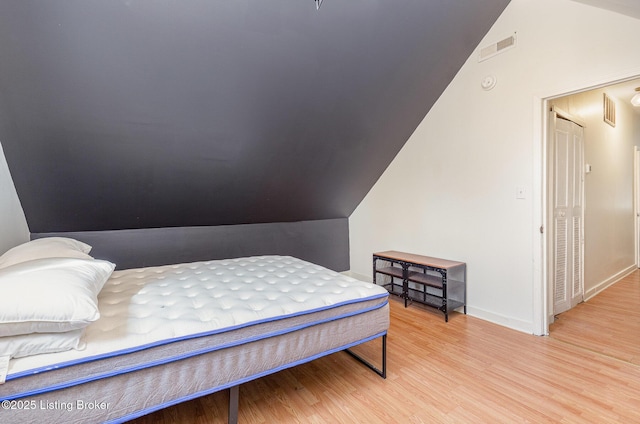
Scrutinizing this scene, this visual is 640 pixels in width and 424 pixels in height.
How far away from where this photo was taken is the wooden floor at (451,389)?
5.23 feet

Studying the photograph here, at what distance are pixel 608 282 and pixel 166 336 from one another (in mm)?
5101

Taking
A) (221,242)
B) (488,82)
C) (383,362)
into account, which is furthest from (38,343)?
(488,82)

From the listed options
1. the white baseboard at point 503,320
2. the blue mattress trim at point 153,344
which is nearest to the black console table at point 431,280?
the white baseboard at point 503,320

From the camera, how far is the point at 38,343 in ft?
3.48

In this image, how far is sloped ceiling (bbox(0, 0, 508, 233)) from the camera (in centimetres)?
175

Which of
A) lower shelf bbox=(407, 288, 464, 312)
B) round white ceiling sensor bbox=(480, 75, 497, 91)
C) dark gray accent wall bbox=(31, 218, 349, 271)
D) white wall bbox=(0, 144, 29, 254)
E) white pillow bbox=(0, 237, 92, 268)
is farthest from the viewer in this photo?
dark gray accent wall bbox=(31, 218, 349, 271)

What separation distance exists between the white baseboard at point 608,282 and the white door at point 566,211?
310mm

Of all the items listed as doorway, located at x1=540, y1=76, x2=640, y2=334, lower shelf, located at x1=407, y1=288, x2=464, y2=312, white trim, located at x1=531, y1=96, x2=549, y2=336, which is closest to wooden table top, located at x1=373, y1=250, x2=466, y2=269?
lower shelf, located at x1=407, y1=288, x2=464, y2=312

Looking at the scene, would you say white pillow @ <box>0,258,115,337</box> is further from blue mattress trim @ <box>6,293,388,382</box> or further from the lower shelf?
the lower shelf

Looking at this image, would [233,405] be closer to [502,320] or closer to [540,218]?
[502,320]

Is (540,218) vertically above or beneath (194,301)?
above

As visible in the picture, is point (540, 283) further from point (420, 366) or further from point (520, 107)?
point (520, 107)

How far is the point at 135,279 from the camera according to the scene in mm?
2078

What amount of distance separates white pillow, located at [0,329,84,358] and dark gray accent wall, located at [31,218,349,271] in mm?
2272
